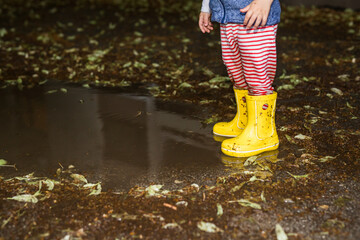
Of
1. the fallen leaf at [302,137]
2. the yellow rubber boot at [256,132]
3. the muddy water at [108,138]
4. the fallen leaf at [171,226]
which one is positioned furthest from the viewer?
the fallen leaf at [302,137]

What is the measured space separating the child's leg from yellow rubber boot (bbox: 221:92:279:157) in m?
0.15

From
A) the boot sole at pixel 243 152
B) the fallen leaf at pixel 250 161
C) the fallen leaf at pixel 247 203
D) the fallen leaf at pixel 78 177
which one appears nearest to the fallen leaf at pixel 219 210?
the fallen leaf at pixel 247 203

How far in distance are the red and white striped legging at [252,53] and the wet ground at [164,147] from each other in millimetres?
603

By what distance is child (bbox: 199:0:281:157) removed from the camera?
314 centimetres

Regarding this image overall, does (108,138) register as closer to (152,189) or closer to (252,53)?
(152,189)

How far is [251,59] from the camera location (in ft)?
10.5

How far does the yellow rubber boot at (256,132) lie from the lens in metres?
3.40

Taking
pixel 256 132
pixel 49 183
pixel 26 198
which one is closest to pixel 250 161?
pixel 256 132

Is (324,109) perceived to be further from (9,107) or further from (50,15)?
(50,15)

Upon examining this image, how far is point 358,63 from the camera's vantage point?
251 inches

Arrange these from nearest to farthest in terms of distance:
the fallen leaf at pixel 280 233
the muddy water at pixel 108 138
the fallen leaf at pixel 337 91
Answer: the fallen leaf at pixel 280 233 < the muddy water at pixel 108 138 < the fallen leaf at pixel 337 91

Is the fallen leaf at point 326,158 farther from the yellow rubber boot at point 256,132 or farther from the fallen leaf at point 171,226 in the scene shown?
the fallen leaf at point 171,226

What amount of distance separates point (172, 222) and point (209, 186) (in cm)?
52

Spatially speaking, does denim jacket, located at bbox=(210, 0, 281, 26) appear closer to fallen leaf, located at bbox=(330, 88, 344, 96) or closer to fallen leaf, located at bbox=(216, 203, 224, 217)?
fallen leaf, located at bbox=(216, 203, 224, 217)
